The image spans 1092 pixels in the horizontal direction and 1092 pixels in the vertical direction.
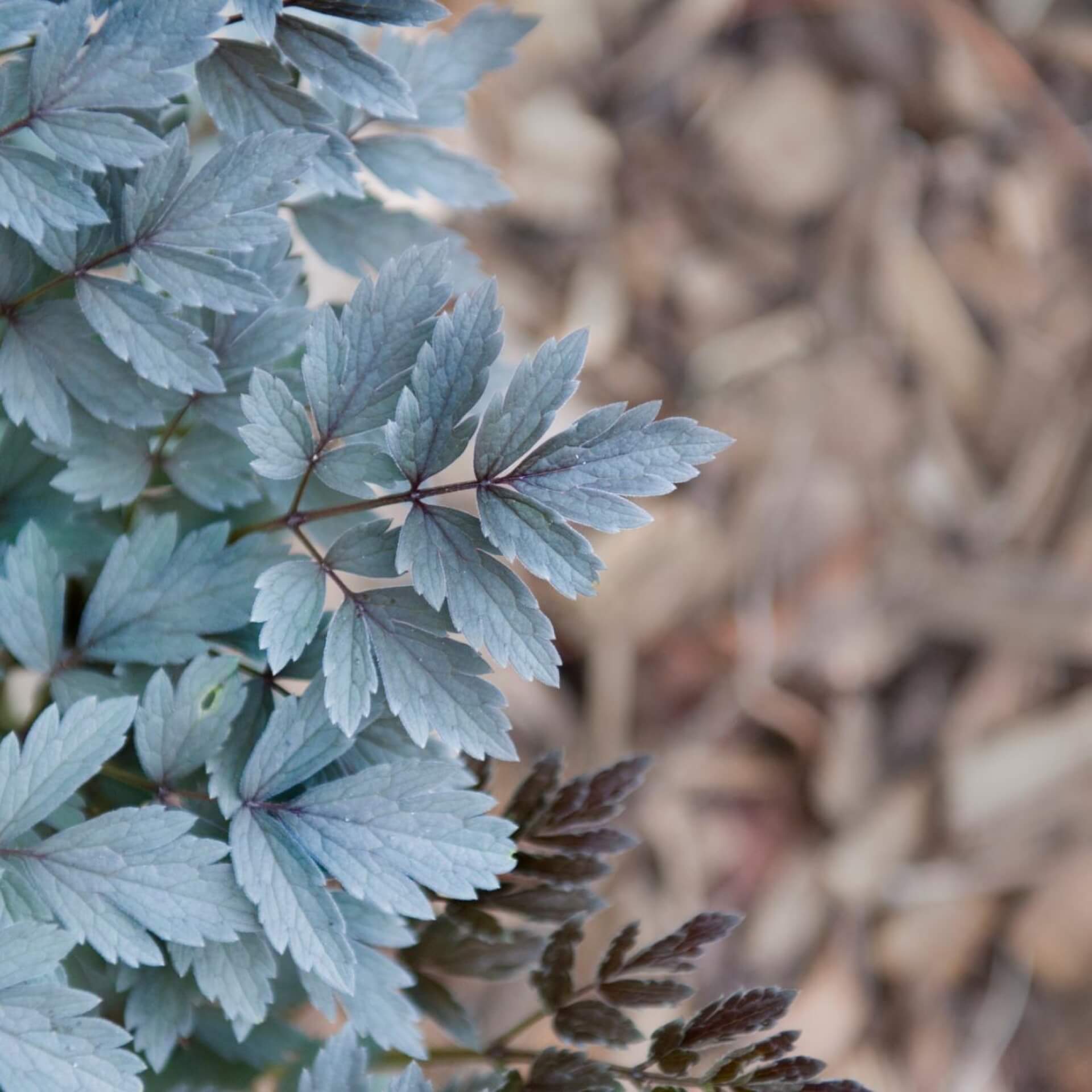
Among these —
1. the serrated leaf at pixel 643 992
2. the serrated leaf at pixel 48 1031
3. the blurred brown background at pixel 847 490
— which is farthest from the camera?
the blurred brown background at pixel 847 490

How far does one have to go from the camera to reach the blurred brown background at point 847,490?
1464 mm

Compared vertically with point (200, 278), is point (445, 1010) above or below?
below

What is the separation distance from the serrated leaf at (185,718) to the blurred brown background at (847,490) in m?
0.90

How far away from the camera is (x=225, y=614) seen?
52cm

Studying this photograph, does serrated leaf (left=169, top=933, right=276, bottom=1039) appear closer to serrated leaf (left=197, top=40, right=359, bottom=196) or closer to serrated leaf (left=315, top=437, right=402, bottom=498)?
serrated leaf (left=315, top=437, right=402, bottom=498)

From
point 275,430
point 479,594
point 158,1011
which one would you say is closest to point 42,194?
point 275,430

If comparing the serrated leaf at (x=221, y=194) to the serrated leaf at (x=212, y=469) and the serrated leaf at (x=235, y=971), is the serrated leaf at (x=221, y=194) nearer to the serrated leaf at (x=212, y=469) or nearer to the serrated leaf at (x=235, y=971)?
the serrated leaf at (x=212, y=469)

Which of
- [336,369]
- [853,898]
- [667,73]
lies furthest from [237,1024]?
[667,73]

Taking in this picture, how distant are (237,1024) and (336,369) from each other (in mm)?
296

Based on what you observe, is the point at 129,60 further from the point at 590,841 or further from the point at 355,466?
the point at 590,841

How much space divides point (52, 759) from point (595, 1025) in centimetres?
29

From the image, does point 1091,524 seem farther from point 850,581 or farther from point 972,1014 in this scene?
point 972,1014

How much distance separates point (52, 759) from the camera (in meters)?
0.46

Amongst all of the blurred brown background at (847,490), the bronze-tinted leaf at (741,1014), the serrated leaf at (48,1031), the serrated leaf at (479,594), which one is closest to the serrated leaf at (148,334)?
the serrated leaf at (479,594)
